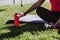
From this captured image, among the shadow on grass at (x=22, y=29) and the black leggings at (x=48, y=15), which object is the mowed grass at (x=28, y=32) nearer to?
the shadow on grass at (x=22, y=29)

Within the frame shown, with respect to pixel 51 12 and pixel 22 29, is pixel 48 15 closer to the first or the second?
pixel 51 12

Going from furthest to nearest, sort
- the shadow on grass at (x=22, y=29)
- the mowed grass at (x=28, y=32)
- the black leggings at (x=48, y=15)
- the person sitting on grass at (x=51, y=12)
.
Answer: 1. the black leggings at (x=48, y=15)
2. the person sitting on grass at (x=51, y=12)
3. the shadow on grass at (x=22, y=29)
4. the mowed grass at (x=28, y=32)

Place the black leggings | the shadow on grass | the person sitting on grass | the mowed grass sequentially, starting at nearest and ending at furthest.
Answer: the mowed grass
the shadow on grass
the person sitting on grass
the black leggings

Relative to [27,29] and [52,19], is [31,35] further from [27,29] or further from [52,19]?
[52,19]

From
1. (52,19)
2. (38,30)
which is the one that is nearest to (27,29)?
(38,30)

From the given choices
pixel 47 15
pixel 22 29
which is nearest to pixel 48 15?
pixel 47 15

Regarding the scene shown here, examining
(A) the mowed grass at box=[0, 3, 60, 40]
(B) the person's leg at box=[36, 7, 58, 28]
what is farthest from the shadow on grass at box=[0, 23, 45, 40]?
(B) the person's leg at box=[36, 7, 58, 28]

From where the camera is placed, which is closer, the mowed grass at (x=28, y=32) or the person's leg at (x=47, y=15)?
the mowed grass at (x=28, y=32)

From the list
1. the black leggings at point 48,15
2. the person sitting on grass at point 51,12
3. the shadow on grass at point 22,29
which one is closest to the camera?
the shadow on grass at point 22,29

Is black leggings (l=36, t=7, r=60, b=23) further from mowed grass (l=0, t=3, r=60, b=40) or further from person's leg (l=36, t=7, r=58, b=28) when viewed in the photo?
mowed grass (l=0, t=3, r=60, b=40)

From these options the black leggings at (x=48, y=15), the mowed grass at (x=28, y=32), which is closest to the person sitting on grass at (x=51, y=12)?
the black leggings at (x=48, y=15)

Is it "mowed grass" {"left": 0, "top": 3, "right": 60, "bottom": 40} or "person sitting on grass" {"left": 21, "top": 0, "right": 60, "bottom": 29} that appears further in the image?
"person sitting on grass" {"left": 21, "top": 0, "right": 60, "bottom": 29}

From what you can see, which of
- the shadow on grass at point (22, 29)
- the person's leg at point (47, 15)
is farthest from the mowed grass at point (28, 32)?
the person's leg at point (47, 15)

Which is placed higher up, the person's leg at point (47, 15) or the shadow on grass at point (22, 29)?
the person's leg at point (47, 15)
